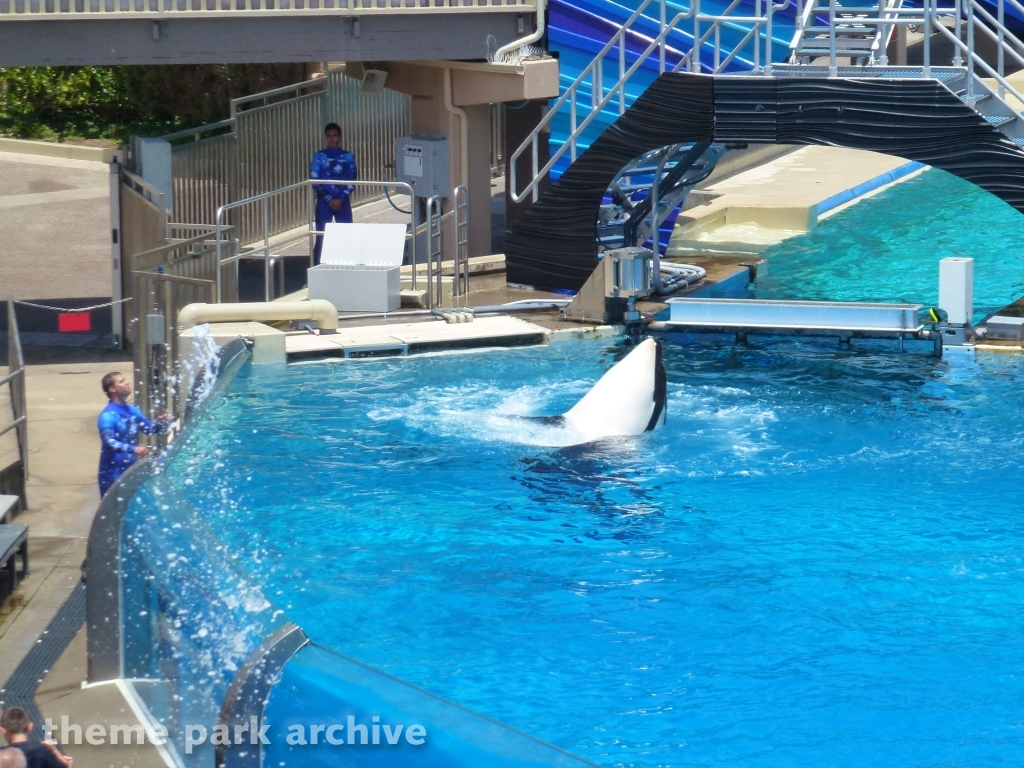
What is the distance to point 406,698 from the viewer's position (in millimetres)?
4340

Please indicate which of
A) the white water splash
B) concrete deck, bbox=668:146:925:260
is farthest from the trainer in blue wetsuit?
concrete deck, bbox=668:146:925:260

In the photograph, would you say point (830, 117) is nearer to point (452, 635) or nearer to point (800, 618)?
point (800, 618)

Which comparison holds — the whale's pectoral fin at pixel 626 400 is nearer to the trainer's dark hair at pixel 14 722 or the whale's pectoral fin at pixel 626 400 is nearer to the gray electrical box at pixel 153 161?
the gray electrical box at pixel 153 161

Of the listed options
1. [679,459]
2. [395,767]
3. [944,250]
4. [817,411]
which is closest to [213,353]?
[679,459]

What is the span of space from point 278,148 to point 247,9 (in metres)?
4.43

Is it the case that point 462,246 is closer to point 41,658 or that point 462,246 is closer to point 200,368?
point 200,368

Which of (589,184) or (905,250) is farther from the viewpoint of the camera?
(905,250)

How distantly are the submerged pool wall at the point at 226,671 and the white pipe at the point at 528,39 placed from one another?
1052cm

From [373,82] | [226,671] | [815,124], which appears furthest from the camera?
[373,82]

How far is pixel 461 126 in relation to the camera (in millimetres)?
17484

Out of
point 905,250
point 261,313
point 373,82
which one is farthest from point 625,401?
point 905,250

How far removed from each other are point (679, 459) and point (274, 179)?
998 centimetres

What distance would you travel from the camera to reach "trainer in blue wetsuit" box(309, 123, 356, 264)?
16.9 meters

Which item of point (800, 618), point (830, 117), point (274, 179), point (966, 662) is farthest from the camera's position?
point (274, 179)
